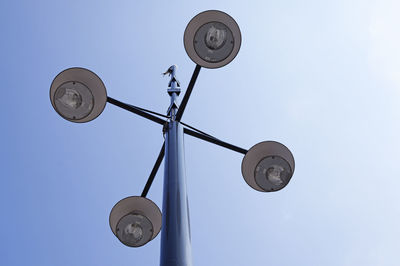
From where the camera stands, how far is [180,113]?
4.47 metres

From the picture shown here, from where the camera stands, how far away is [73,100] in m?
4.17

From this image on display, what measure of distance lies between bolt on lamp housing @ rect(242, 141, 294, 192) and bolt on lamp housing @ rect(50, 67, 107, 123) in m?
1.53

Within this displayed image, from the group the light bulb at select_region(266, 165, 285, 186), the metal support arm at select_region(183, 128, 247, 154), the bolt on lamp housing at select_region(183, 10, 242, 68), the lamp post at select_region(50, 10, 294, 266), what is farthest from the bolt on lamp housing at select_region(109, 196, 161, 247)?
the bolt on lamp housing at select_region(183, 10, 242, 68)

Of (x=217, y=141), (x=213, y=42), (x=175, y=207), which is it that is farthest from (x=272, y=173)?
(x=213, y=42)

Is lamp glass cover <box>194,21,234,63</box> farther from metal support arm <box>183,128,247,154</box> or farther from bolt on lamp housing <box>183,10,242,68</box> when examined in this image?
metal support arm <box>183,128,247,154</box>

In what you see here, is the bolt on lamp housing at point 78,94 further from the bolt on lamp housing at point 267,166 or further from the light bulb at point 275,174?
the light bulb at point 275,174

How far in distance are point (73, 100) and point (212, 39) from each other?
1.46 m

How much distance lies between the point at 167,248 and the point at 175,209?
0.38 metres

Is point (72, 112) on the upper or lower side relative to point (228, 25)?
lower

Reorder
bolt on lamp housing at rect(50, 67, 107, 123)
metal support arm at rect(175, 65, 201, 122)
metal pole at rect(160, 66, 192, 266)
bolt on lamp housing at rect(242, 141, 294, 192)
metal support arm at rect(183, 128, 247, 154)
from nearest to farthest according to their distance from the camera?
metal pole at rect(160, 66, 192, 266)
bolt on lamp housing at rect(50, 67, 107, 123)
bolt on lamp housing at rect(242, 141, 294, 192)
metal support arm at rect(175, 65, 201, 122)
metal support arm at rect(183, 128, 247, 154)

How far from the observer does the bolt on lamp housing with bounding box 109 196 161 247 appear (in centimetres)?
417

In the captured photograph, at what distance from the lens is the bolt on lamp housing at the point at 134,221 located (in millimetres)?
4172

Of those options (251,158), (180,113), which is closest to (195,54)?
(180,113)

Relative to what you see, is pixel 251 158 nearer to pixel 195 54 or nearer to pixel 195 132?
pixel 195 132
